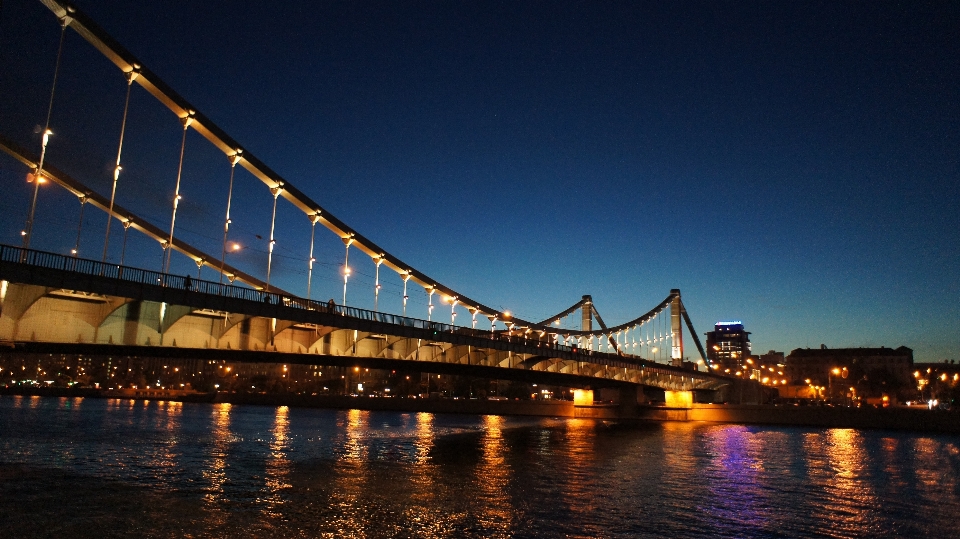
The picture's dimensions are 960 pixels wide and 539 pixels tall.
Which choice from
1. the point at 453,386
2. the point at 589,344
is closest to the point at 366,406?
the point at 453,386

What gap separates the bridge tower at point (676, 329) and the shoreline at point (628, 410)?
17.6 metres

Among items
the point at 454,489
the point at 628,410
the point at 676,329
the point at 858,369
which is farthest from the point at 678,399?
the point at 454,489

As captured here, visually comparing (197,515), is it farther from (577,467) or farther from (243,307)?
(577,467)

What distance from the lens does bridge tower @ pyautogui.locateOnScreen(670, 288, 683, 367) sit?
12094 centimetres

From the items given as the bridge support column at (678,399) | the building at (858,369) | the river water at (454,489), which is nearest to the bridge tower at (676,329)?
the bridge support column at (678,399)

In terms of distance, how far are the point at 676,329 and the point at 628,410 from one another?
37.2 meters

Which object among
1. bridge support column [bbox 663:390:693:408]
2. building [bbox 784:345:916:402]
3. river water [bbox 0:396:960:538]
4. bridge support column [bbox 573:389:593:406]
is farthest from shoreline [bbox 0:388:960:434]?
building [bbox 784:345:916:402]

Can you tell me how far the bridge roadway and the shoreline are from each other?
162 feet

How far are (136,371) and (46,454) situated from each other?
166514 millimetres

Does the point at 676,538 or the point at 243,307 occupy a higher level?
the point at 243,307

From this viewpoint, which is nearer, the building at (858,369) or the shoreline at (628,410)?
the shoreline at (628,410)

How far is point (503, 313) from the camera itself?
79.1 metres

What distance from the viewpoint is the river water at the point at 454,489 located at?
2036 cm

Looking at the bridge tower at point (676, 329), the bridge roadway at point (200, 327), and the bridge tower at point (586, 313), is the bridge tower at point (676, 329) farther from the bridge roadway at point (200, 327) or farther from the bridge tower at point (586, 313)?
the bridge roadway at point (200, 327)
